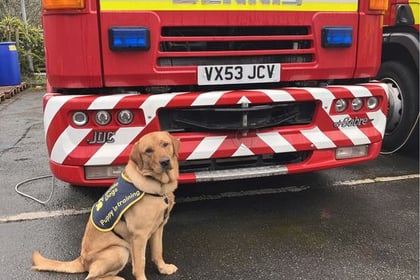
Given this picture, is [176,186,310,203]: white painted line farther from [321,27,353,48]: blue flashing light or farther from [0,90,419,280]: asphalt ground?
[321,27,353,48]: blue flashing light

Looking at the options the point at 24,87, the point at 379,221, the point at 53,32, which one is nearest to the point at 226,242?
the point at 379,221

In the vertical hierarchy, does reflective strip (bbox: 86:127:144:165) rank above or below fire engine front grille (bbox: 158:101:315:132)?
below

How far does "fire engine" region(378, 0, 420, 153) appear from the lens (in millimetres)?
4918

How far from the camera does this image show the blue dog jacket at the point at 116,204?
2727 millimetres

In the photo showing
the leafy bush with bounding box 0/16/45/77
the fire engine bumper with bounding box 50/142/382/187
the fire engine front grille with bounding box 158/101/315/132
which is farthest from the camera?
the leafy bush with bounding box 0/16/45/77

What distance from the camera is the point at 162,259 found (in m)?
3.05

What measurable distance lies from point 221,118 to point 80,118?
1.05 m

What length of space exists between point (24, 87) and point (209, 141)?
1133 centimetres

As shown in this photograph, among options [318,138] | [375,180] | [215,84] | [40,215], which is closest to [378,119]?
[318,138]

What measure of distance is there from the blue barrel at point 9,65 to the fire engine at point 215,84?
980 cm

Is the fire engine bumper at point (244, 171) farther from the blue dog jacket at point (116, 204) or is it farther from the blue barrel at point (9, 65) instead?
the blue barrel at point (9, 65)

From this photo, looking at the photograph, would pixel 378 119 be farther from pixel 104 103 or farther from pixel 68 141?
pixel 68 141

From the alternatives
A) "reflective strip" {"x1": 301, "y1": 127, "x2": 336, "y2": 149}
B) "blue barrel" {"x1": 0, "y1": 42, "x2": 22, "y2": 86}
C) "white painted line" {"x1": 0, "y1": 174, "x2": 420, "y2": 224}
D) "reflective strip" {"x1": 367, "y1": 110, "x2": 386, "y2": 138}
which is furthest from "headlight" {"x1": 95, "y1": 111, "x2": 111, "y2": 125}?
"blue barrel" {"x1": 0, "y1": 42, "x2": 22, "y2": 86}

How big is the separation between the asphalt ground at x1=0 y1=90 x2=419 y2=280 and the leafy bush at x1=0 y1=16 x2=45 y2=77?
10119 millimetres
